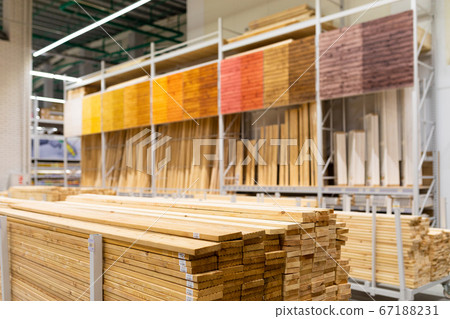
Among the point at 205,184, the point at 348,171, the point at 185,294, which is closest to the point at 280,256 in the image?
the point at 185,294

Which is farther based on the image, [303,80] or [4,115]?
[4,115]

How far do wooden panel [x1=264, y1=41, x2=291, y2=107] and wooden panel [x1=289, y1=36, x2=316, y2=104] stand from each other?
107 millimetres

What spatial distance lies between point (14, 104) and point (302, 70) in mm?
6727

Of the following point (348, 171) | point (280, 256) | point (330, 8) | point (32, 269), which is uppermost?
point (330, 8)

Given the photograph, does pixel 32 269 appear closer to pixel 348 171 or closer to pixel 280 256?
pixel 280 256

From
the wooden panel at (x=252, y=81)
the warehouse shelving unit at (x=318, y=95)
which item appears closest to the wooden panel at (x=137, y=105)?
the warehouse shelving unit at (x=318, y=95)

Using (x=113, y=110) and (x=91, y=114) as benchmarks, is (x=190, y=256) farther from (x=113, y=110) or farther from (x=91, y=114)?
(x=91, y=114)

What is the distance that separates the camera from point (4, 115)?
9281mm

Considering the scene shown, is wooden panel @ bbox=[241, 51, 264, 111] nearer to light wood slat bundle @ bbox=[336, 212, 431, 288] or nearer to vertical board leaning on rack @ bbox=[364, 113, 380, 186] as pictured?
vertical board leaning on rack @ bbox=[364, 113, 380, 186]

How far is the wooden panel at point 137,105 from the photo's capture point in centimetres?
984

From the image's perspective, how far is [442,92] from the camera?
223 inches

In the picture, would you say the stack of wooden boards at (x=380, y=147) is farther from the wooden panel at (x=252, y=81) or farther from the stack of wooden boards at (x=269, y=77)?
the wooden panel at (x=252, y=81)

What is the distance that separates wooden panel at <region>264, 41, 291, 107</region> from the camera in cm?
695

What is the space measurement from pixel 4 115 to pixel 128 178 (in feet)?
10.8
